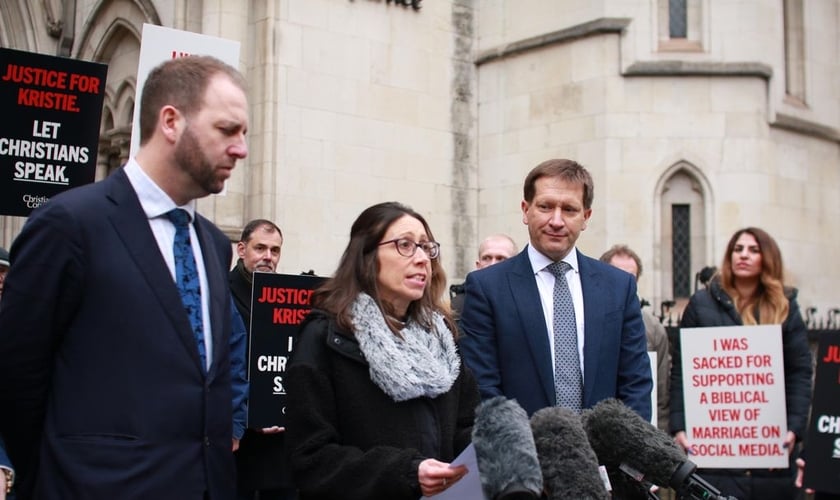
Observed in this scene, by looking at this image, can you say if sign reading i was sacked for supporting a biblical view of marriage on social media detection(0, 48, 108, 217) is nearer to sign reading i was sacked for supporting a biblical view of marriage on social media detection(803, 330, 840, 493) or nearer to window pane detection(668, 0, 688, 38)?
sign reading i was sacked for supporting a biblical view of marriage on social media detection(803, 330, 840, 493)

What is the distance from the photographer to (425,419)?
3703mm

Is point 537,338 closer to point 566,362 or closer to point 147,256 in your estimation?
point 566,362

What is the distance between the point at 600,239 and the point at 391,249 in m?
9.98

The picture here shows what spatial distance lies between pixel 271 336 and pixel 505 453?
140 inches

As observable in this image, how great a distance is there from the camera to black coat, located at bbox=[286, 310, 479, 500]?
3492 mm

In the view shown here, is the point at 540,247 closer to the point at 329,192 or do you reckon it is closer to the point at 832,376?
the point at 832,376

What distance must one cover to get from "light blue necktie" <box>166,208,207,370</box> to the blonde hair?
4267 mm

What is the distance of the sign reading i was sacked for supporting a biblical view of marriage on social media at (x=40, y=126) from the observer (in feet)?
18.4

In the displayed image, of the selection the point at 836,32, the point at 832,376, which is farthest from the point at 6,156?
the point at 836,32

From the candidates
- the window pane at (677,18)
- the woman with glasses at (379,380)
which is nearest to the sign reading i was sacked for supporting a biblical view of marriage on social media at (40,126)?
the woman with glasses at (379,380)

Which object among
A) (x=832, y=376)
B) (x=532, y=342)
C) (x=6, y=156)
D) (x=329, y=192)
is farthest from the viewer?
(x=329, y=192)

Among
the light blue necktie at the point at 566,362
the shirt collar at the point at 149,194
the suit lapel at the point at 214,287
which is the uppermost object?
the shirt collar at the point at 149,194

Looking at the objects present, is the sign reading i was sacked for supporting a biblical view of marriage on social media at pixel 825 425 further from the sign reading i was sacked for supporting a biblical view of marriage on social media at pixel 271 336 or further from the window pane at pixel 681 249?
the window pane at pixel 681 249

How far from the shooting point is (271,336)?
6.26 metres
